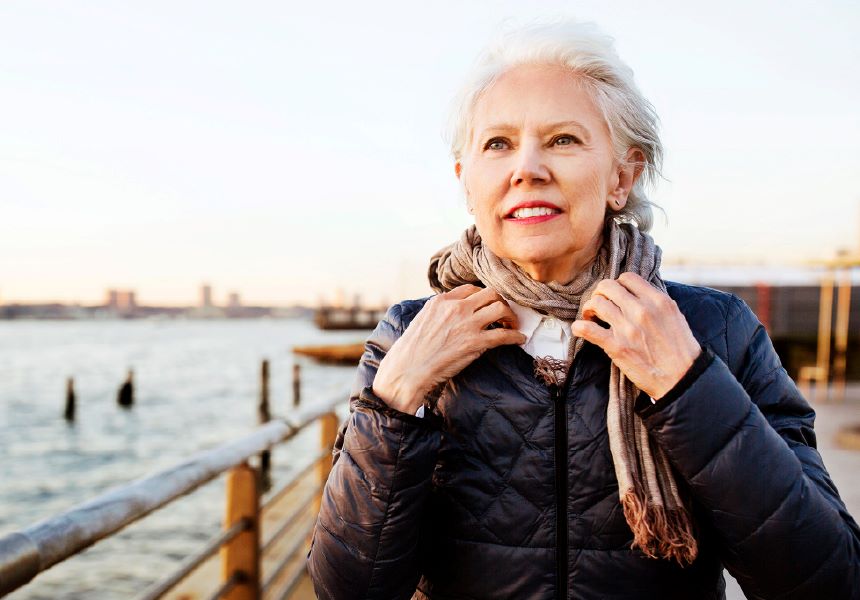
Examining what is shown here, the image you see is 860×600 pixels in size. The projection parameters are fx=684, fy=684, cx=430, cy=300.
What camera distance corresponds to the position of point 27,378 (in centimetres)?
4166

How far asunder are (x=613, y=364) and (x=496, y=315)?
0.20 meters

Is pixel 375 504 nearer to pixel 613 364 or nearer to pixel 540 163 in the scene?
pixel 613 364

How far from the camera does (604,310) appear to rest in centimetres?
100

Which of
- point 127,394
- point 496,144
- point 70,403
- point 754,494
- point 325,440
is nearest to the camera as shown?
point 754,494

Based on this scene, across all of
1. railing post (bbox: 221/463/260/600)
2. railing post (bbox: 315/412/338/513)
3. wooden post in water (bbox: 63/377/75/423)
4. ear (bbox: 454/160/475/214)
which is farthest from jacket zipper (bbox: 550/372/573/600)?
wooden post in water (bbox: 63/377/75/423)

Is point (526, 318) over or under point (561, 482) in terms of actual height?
over

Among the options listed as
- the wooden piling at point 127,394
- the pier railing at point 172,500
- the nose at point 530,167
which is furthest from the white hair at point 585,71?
the wooden piling at point 127,394

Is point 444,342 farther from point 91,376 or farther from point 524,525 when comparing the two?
point 91,376

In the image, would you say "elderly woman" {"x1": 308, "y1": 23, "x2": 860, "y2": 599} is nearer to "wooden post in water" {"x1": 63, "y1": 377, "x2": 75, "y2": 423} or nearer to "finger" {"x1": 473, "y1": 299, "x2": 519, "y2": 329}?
"finger" {"x1": 473, "y1": 299, "x2": 519, "y2": 329}

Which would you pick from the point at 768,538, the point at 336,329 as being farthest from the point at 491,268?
the point at 336,329

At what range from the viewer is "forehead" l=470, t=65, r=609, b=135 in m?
1.06

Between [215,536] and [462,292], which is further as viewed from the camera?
[215,536]

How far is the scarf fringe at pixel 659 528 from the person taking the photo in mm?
947

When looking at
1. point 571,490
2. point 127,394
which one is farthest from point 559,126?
point 127,394
